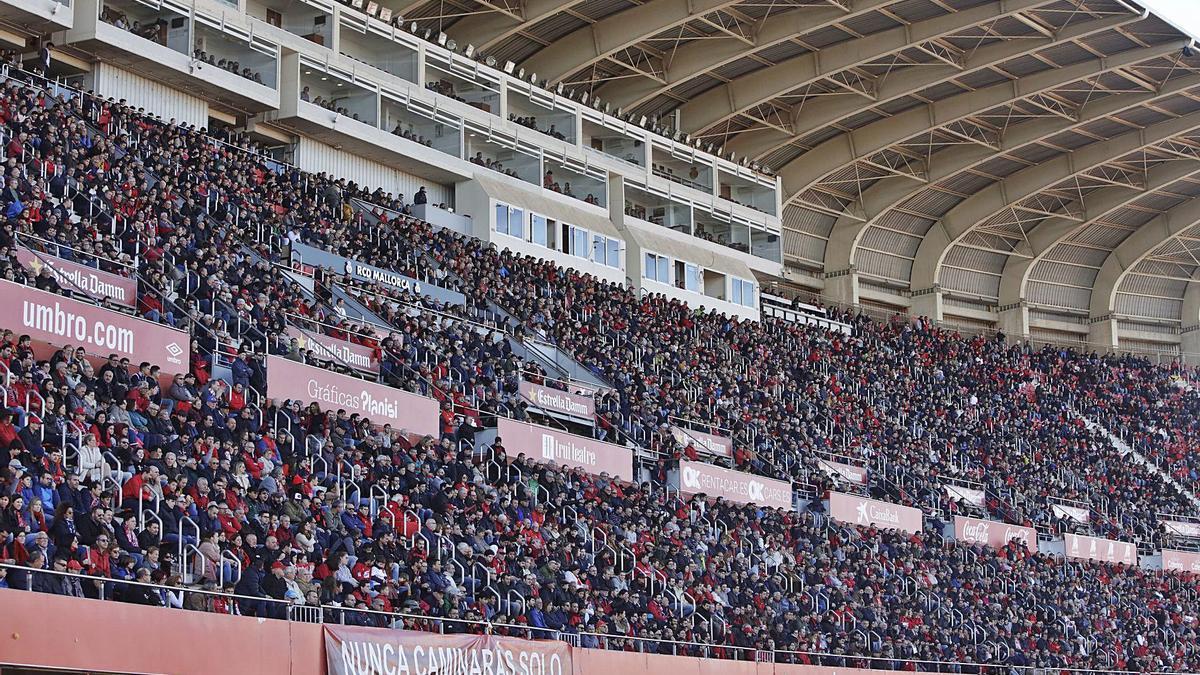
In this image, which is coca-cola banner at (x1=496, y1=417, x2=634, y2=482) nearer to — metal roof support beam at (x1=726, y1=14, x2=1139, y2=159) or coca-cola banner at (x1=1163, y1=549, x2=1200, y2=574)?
metal roof support beam at (x1=726, y1=14, x2=1139, y2=159)

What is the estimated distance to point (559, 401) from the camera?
33125 mm

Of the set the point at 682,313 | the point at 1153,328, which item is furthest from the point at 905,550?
the point at 1153,328

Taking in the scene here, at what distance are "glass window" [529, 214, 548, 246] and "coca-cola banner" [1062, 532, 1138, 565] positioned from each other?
16182mm

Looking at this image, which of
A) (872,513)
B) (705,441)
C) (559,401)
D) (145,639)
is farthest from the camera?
(872,513)

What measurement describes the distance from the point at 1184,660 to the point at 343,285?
23.4m

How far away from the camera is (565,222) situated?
43906 millimetres

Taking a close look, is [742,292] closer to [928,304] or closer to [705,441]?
[705,441]

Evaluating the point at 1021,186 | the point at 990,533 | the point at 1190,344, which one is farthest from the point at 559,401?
the point at 1190,344

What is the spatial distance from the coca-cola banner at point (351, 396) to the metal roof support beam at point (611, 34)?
19493 millimetres

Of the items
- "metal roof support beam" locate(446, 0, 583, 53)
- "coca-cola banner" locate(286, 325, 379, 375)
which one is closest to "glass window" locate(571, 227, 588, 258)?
"metal roof support beam" locate(446, 0, 583, 53)

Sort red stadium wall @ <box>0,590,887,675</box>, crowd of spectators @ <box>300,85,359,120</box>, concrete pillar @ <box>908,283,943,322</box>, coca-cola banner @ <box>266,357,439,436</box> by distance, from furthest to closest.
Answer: concrete pillar @ <box>908,283,943,322</box>, crowd of spectators @ <box>300,85,359,120</box>, coca-cola banner @ <box>266,357,439,436</box>, red stadium wall @ <box>0,590,887,675</box>

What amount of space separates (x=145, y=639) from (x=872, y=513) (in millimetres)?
25328

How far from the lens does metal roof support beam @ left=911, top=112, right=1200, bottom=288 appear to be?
56.3 metres

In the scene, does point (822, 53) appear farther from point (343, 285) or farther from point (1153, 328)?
point (1153, 328)
